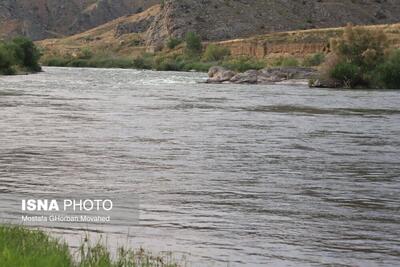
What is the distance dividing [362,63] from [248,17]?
67.8 m

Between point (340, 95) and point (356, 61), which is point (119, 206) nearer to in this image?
point (340, 95)

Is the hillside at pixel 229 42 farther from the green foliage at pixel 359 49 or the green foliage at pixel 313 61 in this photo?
the green foliage at pixel 359 49

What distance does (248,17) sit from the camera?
123 metres

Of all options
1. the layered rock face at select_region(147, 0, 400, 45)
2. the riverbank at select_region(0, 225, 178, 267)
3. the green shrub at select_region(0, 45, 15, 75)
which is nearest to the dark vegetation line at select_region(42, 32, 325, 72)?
the layered rock face at select_region(147, 0, 400, 45)

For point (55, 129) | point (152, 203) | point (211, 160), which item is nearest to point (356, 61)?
point (55, 129)

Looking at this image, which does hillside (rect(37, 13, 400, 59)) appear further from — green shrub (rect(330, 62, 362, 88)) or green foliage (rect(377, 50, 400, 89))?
green foliage (rect(377, 50, 400, 89))

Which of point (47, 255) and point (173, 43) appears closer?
point (47, 255)

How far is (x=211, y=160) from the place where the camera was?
62.5ft

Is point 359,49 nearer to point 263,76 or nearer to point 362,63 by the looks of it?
point 362,63

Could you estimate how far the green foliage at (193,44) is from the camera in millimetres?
109312

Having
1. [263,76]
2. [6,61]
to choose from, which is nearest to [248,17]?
[6,61]

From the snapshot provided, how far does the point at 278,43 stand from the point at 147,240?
90.8 metres

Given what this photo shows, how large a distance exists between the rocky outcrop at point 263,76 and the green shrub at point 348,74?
6.73 m

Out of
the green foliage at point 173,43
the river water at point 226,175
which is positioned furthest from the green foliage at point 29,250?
the green foliage at point 173,43
